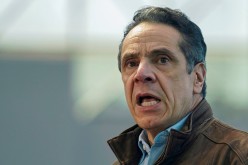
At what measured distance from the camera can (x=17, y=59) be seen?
5945 mm

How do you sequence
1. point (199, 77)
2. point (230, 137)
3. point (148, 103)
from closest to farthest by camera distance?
1. point (230, 137)
2. point (148, 103)
3. point (199, 77)

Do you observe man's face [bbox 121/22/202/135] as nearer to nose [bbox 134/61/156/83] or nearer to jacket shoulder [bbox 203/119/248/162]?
nose [bbox 134/61/156/83]

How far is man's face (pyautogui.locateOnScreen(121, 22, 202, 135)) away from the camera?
2.20 m

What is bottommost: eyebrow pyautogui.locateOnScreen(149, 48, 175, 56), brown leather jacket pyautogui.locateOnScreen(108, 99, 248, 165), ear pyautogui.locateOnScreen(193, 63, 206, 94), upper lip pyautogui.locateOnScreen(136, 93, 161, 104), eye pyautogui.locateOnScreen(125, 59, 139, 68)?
brown leather jacket pyautogui.locateOnScreen(108, 99, 248, 165)

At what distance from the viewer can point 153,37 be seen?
2.28 m

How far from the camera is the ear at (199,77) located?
91.5 inches

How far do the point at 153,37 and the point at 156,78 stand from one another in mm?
158

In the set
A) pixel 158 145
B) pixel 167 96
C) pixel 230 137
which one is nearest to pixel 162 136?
pixel 158 145

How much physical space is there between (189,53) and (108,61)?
3563mm

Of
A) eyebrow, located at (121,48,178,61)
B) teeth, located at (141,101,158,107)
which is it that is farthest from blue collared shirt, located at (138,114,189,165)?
eyebrow, located at (121,48,178,61)

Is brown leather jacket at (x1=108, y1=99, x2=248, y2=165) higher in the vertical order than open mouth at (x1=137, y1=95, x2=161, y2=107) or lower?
lower

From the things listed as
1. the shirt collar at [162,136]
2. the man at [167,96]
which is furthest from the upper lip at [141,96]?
the shirt collar at [162,136]

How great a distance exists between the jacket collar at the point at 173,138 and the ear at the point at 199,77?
Result: 0.05 m

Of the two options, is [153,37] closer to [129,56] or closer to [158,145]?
[129,56]
